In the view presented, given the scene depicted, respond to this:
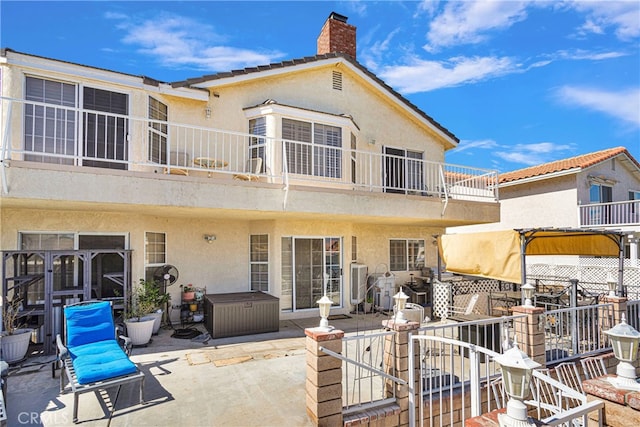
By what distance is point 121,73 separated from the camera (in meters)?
9.08

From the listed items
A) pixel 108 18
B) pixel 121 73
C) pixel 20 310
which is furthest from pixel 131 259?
pixel 108 18

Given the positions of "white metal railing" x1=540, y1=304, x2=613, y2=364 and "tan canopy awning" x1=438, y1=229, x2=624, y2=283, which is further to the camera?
"tan canopy awning" x1=438, y1=229, x2=624, y2=283

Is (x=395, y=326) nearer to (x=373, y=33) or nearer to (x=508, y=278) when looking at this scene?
(x=508, y=278)

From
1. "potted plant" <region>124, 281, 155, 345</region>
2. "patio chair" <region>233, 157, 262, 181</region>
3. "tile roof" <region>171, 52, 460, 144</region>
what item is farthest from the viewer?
"patio chair" <region>233, 157, 262, 181</region>

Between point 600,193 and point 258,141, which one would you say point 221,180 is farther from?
point 600,193

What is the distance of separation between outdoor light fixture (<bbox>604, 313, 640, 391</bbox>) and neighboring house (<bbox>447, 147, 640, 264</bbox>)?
633 inches

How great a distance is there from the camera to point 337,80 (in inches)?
521

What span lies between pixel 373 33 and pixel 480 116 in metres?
18.4

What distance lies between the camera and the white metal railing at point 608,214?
61.9 feet

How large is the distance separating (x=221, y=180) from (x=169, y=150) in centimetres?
279

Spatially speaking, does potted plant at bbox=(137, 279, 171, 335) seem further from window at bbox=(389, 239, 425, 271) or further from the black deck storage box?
window at bbox=(389, 239, 425, 271)

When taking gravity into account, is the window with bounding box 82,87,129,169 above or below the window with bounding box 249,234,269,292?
above

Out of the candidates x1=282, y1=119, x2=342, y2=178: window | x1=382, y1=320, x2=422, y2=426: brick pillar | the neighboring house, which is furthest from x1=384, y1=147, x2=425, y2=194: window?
x1=382, y1=320, x2=422, y2=426: brick pillar

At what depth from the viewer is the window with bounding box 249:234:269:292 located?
11.2m
